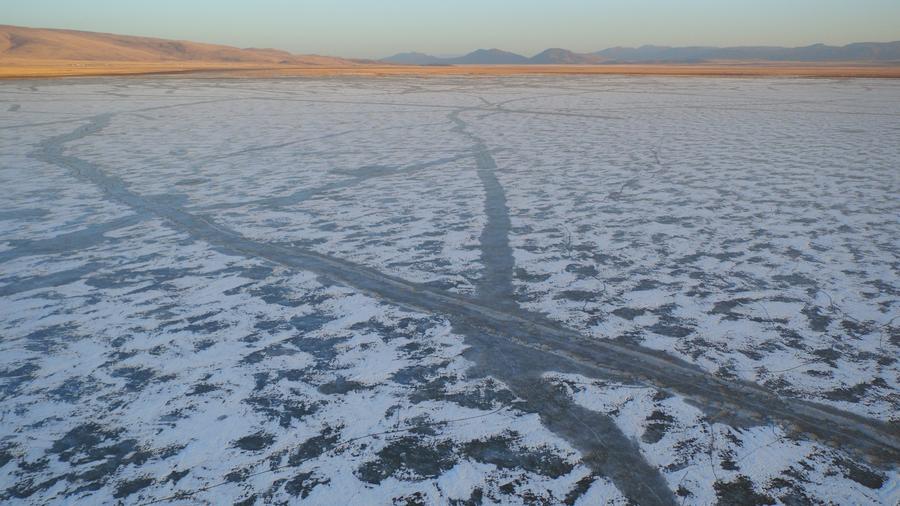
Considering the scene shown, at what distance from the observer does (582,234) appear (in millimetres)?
4047

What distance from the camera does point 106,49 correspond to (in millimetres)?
99125

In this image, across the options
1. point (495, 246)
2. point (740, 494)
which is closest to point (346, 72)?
point (495, 246)

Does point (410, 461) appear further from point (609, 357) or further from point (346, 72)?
point (346, 72)

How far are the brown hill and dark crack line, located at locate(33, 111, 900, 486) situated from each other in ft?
282

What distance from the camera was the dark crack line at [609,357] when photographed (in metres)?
1.90

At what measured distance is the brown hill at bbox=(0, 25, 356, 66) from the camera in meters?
88.4

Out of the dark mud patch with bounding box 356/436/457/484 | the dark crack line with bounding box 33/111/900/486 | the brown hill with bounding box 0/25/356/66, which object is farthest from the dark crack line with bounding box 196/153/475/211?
the brown hill with bounding box 0/25/356/66

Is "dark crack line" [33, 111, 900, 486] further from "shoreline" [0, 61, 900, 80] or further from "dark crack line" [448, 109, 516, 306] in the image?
"shoreline" [0, 61, 900, 80]

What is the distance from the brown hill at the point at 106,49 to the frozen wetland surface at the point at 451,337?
85.0 meters

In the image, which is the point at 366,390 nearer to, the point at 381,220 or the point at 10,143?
the point at 381,220

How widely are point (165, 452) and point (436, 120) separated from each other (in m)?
9.99

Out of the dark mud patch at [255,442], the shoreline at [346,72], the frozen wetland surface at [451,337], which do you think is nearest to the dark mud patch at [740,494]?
the frozen wetland surface at [451,337]

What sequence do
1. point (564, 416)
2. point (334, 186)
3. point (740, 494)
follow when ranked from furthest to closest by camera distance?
1. point (334, 186)
2. point (564, 416)
3. point (740, 494)

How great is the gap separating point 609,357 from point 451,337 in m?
0.67
